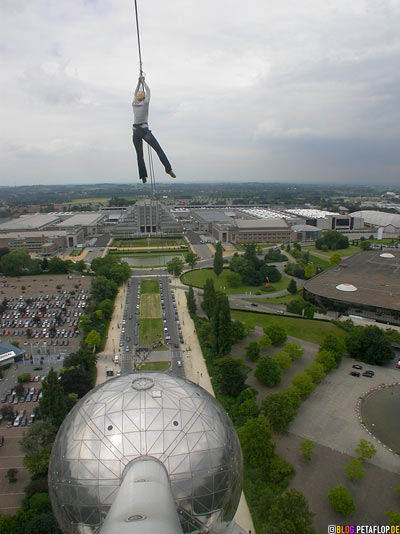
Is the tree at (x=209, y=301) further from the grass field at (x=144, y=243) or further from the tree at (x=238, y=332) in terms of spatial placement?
the grass field at (x=144, y=243)

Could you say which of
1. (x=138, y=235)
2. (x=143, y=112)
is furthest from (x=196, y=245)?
(x=143, y=112)

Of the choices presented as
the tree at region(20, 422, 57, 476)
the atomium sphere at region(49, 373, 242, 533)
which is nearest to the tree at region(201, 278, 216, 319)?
the tree at region(20, 422, 57, 476)

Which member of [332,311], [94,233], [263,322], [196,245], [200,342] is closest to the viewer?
[200,342]

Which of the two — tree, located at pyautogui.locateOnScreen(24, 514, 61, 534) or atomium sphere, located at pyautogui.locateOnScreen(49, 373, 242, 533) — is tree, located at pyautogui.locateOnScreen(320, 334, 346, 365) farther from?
atomium sphere, located at pyautogui.locateOnScreen(49, 373, 242, 533)

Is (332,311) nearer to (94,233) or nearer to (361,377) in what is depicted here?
(361,377)

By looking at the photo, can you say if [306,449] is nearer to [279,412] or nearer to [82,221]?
[279,412]

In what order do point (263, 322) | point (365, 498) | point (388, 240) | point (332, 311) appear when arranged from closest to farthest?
point (365, 498)
point (263, 322)
point (332, 311)
point (388, 240)
